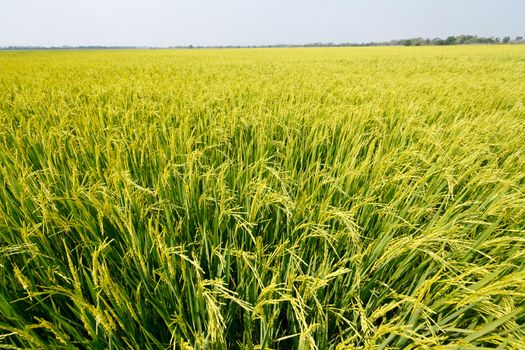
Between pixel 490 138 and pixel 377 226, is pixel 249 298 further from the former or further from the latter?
pixel 490 138

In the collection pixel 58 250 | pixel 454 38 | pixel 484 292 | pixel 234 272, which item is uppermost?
pixel 454 38

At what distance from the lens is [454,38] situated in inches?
2827

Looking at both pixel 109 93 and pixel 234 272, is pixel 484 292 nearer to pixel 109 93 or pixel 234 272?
pixel 234 272

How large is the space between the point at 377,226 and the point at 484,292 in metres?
0.59

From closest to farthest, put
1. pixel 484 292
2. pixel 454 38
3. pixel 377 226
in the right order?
1. pixel 484 292
2. pixel 377 226
3. pixel 454 38

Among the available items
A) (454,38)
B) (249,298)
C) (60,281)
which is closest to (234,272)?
(249,298)

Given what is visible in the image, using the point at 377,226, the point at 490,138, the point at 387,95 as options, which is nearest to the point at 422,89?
the point at 387,95

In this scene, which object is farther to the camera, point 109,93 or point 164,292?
point 109,93

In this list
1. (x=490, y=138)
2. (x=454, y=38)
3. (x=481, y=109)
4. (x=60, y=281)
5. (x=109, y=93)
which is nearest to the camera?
(x=60, y=281)

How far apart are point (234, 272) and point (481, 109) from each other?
11.4 ft

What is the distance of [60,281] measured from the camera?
97 centimetres

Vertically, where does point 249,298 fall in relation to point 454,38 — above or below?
below

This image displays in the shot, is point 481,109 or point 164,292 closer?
point 164,292

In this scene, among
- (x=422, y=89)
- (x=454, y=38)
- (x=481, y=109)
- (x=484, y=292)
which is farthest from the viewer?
(x=454, y=38)
